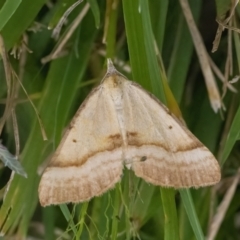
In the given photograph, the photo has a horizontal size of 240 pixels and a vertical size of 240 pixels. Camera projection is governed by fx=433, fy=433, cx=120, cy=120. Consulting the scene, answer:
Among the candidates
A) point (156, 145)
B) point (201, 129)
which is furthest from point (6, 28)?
point (201, 129)

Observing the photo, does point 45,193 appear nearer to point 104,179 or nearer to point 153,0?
point 104,179

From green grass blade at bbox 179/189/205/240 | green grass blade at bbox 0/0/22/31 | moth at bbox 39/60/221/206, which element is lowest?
green grass blade at bbox 179/189/205/240

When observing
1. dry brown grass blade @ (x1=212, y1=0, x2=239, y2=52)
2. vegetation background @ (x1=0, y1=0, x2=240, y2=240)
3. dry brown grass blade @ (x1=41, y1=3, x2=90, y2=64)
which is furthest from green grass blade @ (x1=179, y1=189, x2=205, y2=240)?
dry brown grass blade @ (x1=41, y1=3, x2=90, y2=64)

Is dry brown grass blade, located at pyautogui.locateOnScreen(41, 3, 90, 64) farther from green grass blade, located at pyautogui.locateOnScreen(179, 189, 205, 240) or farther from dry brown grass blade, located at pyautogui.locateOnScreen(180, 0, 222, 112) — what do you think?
green grass blade, located at pyautogui.locateOnScreen(179, 189, 205, 240)

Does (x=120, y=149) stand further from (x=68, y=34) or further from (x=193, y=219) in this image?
(x=68, y=34)

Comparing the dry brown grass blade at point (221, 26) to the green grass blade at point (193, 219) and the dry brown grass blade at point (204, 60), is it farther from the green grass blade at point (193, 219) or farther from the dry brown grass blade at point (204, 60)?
the green grass blade at point (193, 219)

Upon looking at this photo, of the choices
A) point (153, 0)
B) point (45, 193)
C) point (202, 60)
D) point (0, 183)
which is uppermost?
point (153, 0)

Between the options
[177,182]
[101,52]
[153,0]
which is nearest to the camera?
[177,182]
